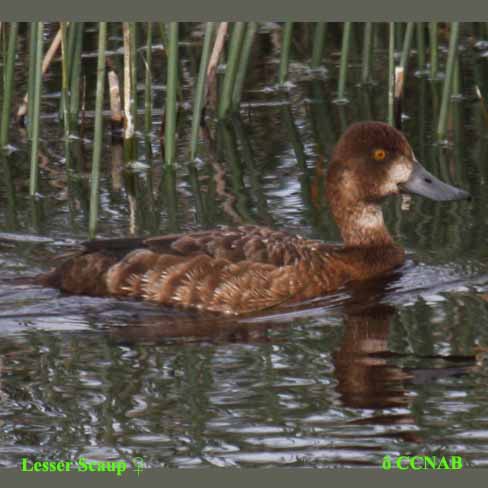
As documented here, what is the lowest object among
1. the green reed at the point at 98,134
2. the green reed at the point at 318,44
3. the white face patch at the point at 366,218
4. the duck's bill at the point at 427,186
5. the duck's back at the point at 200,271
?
the duck's back at the point at 200,271

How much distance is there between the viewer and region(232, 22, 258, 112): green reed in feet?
35.5

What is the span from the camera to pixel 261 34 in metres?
14.1

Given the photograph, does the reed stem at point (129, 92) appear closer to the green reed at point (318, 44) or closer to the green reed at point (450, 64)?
the green reed at point (450, 64)

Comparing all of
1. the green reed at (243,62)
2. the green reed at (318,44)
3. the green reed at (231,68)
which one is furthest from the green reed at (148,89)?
the green reed at (318,44)

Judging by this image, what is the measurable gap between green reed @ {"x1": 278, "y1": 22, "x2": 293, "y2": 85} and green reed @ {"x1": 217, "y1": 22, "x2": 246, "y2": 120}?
55cm

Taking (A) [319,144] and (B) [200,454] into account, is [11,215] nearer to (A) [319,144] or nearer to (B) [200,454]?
(A) [319,144]

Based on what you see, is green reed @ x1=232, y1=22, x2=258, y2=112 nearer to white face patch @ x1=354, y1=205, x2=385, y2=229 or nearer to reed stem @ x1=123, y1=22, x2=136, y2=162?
reed stem @ x1=123, y1=22, x2=136, y2=162

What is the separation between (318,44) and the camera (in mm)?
12508

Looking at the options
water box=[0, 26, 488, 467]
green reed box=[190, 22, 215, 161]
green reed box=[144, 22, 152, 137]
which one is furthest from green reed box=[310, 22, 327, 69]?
green reed box=[190, 22, 215, 161]

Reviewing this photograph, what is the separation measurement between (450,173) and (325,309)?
286 cm

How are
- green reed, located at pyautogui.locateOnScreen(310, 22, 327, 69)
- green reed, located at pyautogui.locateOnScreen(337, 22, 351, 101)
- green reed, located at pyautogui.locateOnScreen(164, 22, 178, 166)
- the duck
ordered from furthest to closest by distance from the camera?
green reed, located at pyautogui.locateOnScreen(310, 22, 327, 69)
green reed, located at pyautogui.locateOnScreen(337, 22, 351, 101)
green reed, located at pyautogui.locateOnScreen(164, 22, 178, 166)
the duck

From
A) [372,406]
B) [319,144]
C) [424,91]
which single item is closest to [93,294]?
[372,406]

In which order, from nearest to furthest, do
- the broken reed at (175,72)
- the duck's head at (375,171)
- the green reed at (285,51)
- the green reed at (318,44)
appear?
the duck's head at (375,171) → the broken reed at (175,72) → the green reed at (285,51) → the green reed at (318,44)

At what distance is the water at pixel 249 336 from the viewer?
5762 mm
